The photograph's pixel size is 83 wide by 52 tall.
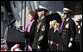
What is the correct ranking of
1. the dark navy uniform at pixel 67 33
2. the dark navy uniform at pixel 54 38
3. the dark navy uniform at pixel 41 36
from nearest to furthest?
the dark navy uniform at pixel 41 36
the dark navy uniform at pixel 67 33
the dark navy uniform at pixel 54 38

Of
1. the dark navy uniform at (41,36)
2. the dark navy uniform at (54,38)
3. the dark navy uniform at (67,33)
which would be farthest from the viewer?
the dark navy uniform at (54,38)

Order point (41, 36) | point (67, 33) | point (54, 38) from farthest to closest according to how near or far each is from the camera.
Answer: point (54, 38), point (67, 33), point (41, 36)

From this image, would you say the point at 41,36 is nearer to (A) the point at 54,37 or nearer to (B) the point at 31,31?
(B) the point at 31,31

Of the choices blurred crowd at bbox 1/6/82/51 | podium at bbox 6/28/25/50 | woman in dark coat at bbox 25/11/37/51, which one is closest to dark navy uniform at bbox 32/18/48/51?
blurred crowd at bbox 1/6/82/51

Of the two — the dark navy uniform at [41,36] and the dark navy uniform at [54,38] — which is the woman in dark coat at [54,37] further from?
the dark navy uniform at [41,36]

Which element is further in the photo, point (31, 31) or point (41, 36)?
point (31, 31)

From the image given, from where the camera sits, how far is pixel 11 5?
10.4m

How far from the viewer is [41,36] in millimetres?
4363

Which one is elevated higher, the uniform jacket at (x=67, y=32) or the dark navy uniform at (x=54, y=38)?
the uniform jacket at (x=67, y=32)

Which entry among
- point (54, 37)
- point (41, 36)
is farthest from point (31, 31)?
point (54, 37)

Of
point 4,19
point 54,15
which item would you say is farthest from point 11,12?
point 54,15

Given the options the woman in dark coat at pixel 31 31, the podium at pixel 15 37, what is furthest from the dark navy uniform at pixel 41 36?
the podium at pixel 15 37

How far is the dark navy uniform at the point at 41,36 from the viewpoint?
172 inches

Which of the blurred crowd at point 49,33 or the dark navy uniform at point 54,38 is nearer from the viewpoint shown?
the blurred crowd at point 49,33
